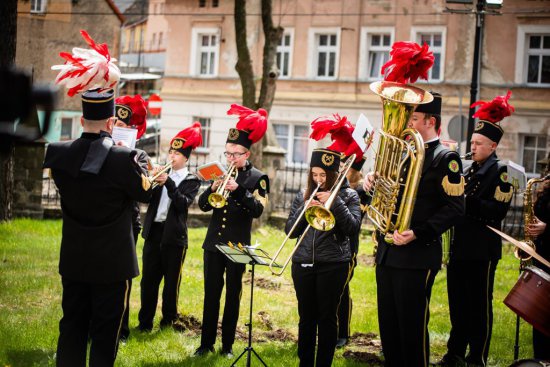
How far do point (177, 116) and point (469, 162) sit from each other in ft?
97.5

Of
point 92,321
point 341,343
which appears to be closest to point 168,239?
point 341,343

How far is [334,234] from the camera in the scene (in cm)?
712

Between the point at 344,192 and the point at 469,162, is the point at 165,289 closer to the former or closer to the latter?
the point at 344,192

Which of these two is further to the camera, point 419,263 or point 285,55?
point 285,55

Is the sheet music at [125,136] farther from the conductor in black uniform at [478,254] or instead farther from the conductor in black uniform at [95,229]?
the conductor in black uniform at [478,254]

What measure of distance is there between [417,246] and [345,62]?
27.3 metres

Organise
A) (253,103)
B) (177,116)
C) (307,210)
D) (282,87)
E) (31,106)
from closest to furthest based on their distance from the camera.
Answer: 1. (31,106)
2. (307,210)
3. (253,103)
4. (282,87)
5. (177,116)

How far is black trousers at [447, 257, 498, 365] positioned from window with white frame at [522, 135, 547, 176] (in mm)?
23860

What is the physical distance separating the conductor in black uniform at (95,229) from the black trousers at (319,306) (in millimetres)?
1731

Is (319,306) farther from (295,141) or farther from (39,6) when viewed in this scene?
(39,6)

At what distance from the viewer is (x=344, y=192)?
23.8 feet

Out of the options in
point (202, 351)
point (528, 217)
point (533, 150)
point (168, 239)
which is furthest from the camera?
point (533, 150)

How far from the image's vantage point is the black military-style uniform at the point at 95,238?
5922 mm

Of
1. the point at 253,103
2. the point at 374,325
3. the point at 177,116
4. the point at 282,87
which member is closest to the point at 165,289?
the point at 374,325
